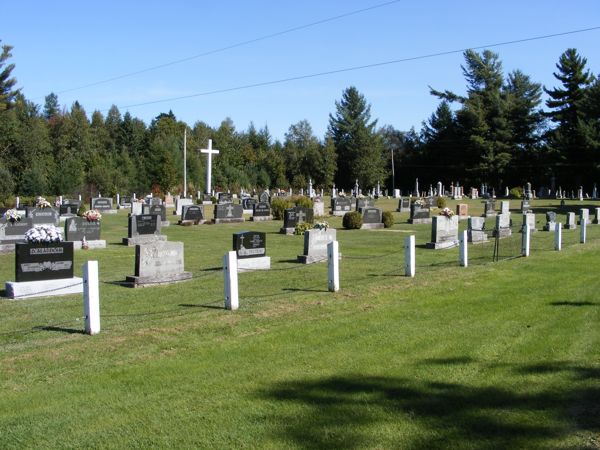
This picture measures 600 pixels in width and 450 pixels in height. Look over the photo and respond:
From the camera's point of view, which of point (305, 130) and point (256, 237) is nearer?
point (256, 237)

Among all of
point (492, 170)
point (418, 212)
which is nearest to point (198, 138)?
point (492, 170)

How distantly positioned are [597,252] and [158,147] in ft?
192

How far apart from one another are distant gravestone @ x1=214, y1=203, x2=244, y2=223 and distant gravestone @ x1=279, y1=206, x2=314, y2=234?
7394 millimetres

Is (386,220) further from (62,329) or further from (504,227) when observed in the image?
(62,329)

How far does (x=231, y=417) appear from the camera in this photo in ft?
17.2

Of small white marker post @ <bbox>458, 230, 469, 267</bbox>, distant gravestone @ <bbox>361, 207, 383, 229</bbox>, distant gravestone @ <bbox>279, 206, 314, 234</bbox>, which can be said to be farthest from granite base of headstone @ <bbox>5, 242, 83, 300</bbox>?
distant gravestone @ <bbox>361, 207, 383, 229</bbox>

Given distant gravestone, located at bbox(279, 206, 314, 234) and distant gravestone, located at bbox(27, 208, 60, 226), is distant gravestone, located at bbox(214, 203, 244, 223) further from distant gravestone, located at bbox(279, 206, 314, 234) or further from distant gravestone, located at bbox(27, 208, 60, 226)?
distant gravestone, located at bbox(27, 208, 60, 226)

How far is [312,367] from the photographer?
6680 mm

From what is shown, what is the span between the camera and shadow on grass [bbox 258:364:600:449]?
4773 mm

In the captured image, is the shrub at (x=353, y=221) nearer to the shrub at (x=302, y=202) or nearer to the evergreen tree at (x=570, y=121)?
the shrub at (x=302, y=202)

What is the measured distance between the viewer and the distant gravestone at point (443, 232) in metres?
21.3

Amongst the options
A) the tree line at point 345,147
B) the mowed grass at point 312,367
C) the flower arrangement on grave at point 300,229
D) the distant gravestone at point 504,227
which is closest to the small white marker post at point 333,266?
the mowed grass at point 312,367

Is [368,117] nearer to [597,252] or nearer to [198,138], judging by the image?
[198,138]

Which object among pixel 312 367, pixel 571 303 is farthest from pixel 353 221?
pixel 312 367
